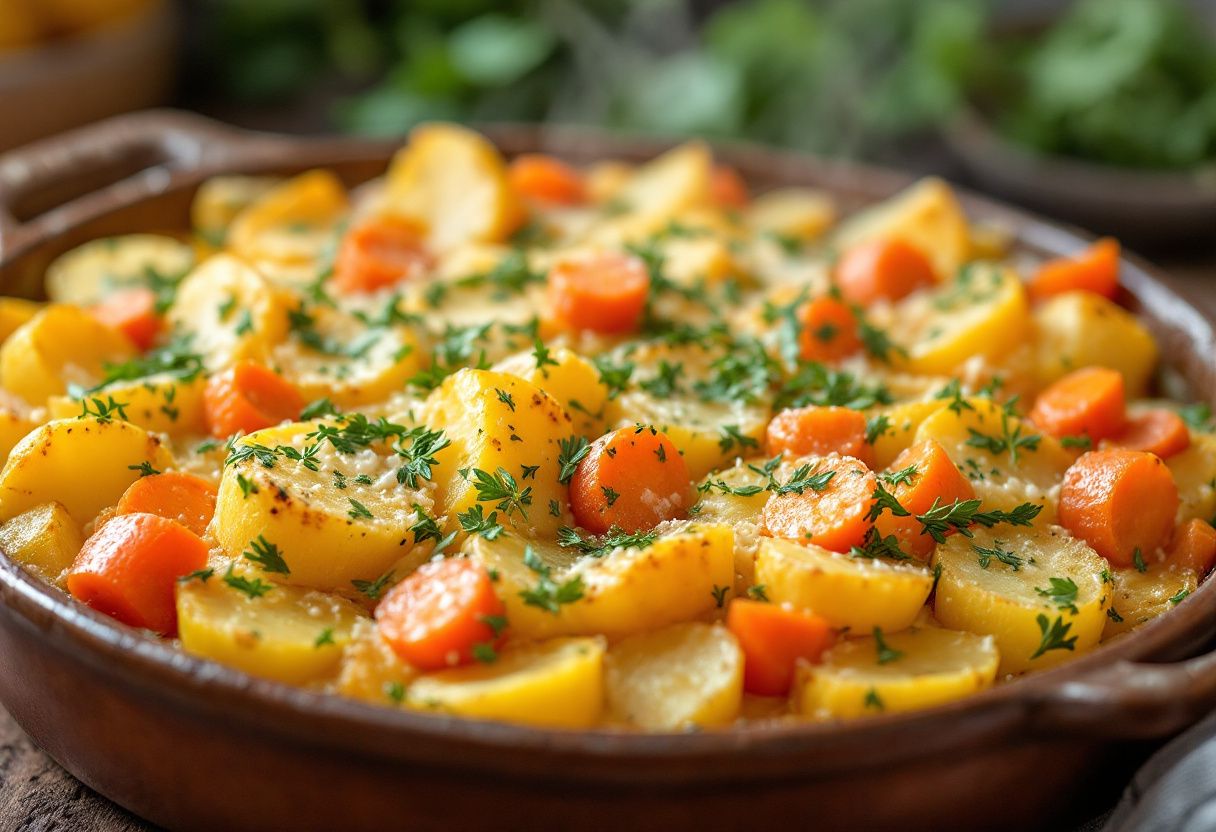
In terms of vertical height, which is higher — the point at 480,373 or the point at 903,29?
the point at 480,373

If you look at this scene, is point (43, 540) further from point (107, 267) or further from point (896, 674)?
point (896, 674)

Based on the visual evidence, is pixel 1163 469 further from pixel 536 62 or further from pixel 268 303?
pixel 536 62

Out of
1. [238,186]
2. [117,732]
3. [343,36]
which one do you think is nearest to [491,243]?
[238,186]

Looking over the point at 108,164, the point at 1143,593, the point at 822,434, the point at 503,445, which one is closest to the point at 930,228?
the point at 822,434

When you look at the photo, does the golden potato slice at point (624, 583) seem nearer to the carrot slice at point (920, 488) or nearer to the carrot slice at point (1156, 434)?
the carrot slice at point (920, 488)

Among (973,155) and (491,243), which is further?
(973,155)

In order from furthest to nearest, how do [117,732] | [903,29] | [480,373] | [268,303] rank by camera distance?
[903,29], [268,303], [480,373], [117,732]

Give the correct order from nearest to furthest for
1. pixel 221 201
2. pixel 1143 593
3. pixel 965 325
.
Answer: pixel 1143 593
pixel 965 325
pixel 221 201

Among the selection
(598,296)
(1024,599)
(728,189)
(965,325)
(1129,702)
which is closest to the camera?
(1129,702)
